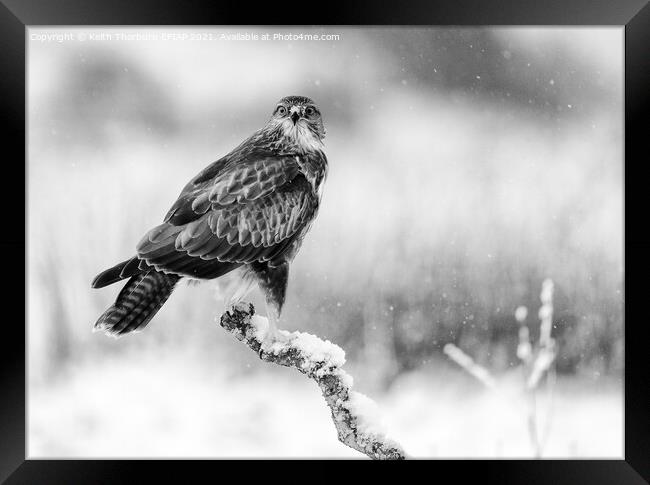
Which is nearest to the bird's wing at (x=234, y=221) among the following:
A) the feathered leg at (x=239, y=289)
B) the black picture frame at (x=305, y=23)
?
the feathered leg at (x=239, y=289)

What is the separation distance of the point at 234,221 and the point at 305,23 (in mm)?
1174

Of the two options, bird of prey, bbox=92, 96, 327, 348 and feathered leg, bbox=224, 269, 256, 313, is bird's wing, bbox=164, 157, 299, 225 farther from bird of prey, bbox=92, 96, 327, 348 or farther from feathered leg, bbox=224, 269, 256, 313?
feathered leg, bbox=224, 269, 256, 313

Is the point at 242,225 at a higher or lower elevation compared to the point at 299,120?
lower

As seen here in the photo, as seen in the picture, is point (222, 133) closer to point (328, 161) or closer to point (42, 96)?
point (328, 161)

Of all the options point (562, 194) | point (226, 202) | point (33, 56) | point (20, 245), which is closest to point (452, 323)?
point (562, 194)

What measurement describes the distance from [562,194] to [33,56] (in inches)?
118

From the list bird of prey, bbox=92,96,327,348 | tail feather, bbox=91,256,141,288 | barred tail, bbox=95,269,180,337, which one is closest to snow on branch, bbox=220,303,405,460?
bird of prey, bbox=92,96,327,348

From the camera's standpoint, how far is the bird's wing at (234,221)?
3164 mm

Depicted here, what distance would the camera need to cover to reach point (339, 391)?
3047 millimetres

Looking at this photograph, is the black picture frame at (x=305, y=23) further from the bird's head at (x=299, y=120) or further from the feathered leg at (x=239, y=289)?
the feathered leg at (x=239, y=289)

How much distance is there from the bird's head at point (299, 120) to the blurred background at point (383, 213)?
0.09 metres

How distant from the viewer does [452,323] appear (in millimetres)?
3561

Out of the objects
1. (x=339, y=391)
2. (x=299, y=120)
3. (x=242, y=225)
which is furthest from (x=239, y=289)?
(x=299, y=120)

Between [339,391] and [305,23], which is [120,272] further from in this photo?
[305,23]
